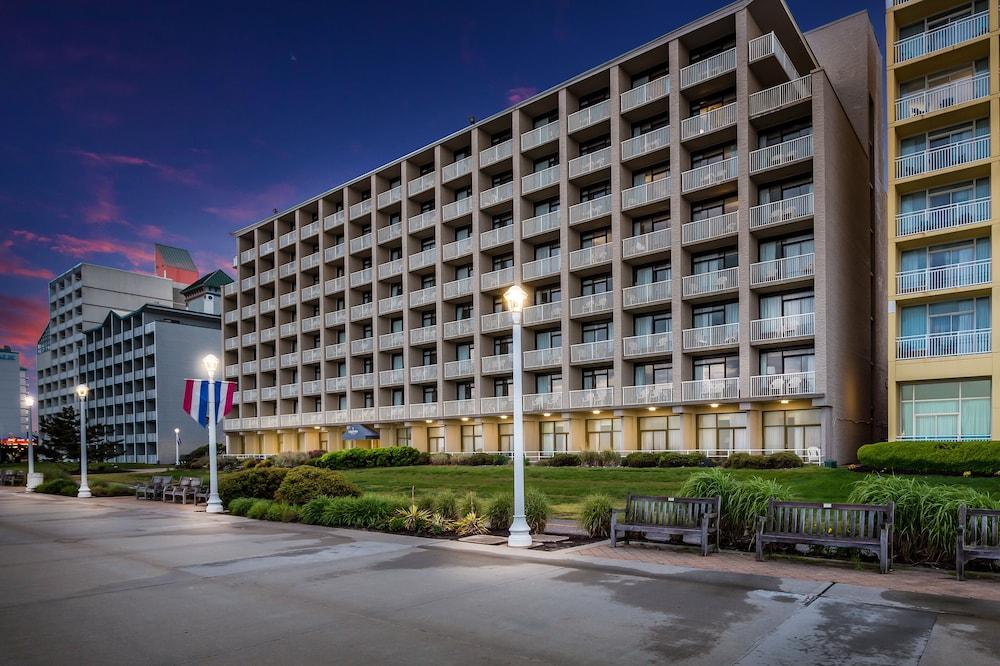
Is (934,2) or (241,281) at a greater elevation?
(934,2)

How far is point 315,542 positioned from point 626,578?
7.30 metres

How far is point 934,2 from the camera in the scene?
30750 millimetres

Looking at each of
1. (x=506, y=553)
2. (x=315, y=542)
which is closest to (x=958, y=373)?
(x=506, y=553)

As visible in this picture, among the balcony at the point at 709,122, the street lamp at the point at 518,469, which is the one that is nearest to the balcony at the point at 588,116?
the balcony at the point at 709,122

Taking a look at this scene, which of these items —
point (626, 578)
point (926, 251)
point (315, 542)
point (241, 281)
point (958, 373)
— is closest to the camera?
point (626, 578)

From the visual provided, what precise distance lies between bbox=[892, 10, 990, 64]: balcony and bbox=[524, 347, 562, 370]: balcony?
23.2m

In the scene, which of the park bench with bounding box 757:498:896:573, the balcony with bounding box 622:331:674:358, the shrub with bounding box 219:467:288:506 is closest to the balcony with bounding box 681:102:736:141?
the balcony with bounding box 622:331:674:358

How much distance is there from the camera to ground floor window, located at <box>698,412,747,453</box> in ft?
119

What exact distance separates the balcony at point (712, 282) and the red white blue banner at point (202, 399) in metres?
23.8

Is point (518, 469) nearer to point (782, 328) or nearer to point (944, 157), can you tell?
point (782, 328)

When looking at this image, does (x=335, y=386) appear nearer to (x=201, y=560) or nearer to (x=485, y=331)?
(x=485, y=331)

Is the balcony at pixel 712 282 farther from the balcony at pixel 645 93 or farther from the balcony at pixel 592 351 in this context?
the balcony at pixel 645 93

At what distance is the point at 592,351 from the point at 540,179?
11.9 m

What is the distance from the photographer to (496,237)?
4644cm
